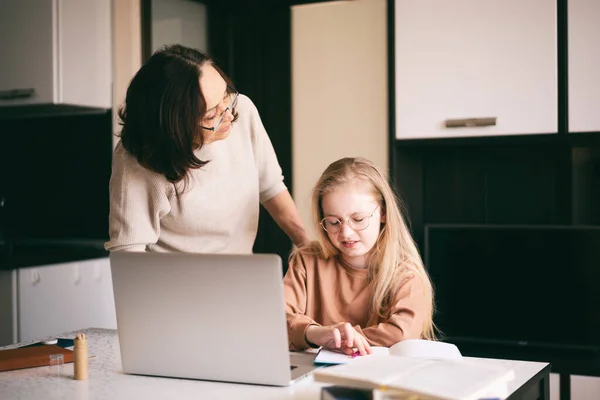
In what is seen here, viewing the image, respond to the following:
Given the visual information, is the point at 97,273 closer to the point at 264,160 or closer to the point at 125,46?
the point at 125,46

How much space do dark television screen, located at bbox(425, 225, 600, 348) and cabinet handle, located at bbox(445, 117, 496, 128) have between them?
0.36m

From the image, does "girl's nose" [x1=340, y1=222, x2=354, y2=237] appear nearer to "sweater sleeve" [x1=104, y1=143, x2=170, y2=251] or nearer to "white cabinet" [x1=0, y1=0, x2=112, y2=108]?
"sweater sleeve" [x1=104, y1=143, x2=170, y2=251]

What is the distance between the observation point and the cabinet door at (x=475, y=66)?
2.63 m

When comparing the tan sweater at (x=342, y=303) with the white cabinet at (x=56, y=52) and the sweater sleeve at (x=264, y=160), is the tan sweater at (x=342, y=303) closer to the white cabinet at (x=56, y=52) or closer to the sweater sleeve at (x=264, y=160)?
the sweater sleeve at (x=264, y=160)

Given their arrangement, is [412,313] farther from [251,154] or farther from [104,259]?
[104,259]

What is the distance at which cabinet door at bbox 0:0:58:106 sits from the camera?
297 centimetres

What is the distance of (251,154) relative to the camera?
78.8 inches

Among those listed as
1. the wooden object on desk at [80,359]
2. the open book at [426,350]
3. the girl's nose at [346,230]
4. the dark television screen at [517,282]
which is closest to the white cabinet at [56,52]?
the dark television screen at [517,282]

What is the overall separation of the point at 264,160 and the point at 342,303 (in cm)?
48

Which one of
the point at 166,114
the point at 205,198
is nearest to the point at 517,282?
the point at 205,198

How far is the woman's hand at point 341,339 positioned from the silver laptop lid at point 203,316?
209mm

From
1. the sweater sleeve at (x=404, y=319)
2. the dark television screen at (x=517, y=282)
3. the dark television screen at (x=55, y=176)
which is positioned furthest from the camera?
the dark television screen at (x=55, y=176)

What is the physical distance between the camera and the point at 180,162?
68.0 inches

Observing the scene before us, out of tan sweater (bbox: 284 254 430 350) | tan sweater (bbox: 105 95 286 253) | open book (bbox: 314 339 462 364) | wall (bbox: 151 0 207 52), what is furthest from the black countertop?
open book (bbox: 314 339 462 364)
